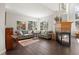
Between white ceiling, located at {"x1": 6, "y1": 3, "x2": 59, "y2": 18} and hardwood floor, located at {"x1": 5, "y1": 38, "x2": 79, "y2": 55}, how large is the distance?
0.58m

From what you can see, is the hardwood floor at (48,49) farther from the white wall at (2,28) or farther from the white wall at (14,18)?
the white wall at (14,18)

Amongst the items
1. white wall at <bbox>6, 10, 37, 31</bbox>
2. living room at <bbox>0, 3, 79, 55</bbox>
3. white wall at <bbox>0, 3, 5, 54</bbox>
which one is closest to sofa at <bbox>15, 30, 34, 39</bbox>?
living room at <bbox>0, 3, 79, 55</bbox>

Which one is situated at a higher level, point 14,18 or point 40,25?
point 14,18

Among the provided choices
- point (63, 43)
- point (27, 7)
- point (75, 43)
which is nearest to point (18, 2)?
point (27, 7)

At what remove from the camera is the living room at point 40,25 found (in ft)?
7.84

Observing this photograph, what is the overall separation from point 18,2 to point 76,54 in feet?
5.03

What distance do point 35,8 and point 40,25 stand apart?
35cm

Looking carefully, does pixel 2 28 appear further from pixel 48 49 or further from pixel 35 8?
pixel 48 49

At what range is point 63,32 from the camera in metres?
2.44

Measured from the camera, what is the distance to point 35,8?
2434 millimetres

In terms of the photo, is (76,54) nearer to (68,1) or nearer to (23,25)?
(68,1)

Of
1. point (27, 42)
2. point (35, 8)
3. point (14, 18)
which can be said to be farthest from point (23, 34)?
point (35, 8)

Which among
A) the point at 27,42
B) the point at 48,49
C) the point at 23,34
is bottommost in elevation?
the point at 48,49

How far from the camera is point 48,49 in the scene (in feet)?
7.98
